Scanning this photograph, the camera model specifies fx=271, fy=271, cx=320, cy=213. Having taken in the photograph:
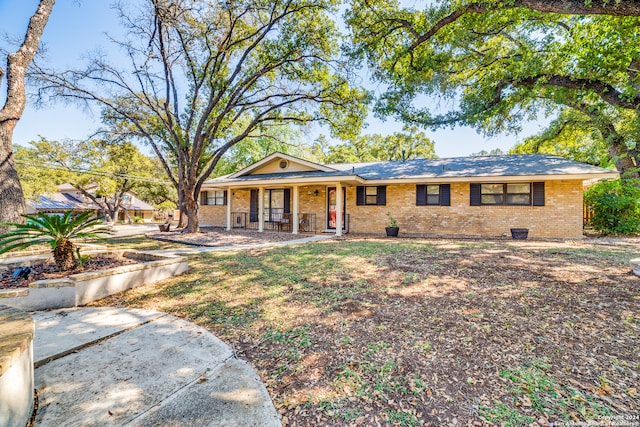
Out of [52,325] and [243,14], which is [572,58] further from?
[52,325]

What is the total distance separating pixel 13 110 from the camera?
6.30 m

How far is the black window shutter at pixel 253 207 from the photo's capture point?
15.8 metres

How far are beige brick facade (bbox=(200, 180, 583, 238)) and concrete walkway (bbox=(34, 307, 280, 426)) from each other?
10822 millimetres

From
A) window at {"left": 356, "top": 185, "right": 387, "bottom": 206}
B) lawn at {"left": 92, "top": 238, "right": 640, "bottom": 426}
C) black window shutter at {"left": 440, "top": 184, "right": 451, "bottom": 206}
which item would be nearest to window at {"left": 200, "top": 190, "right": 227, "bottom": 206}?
window at {"left": 356, "top": 185, "right": 387, "bottom": 206}

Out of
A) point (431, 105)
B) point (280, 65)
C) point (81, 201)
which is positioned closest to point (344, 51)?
point (280, 65)

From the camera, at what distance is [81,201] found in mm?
37125

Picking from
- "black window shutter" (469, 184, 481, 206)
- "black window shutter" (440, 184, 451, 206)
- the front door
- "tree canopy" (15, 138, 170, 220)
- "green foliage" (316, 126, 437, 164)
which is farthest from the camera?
"green foliage" (316, 126, 437, 164)

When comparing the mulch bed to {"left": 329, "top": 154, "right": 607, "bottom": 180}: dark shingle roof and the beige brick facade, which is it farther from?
{"left": 329, "top": 154, "right": 607, "bottom": 180}: dark shingle roof

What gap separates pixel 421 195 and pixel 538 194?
4391 millimetres

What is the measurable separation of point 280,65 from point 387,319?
11569 mm

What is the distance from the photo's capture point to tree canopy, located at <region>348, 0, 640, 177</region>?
26.3 feet

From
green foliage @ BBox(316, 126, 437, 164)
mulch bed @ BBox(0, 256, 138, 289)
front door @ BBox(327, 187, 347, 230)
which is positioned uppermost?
green foliage @ BBox(316, 126, 437, 164)

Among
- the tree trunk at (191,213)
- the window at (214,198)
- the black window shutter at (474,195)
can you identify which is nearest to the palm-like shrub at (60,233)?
the tree trunk at (191,213)

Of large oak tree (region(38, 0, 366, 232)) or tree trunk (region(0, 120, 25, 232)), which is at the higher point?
large oak tree (region(38, 0, 366, 232))
